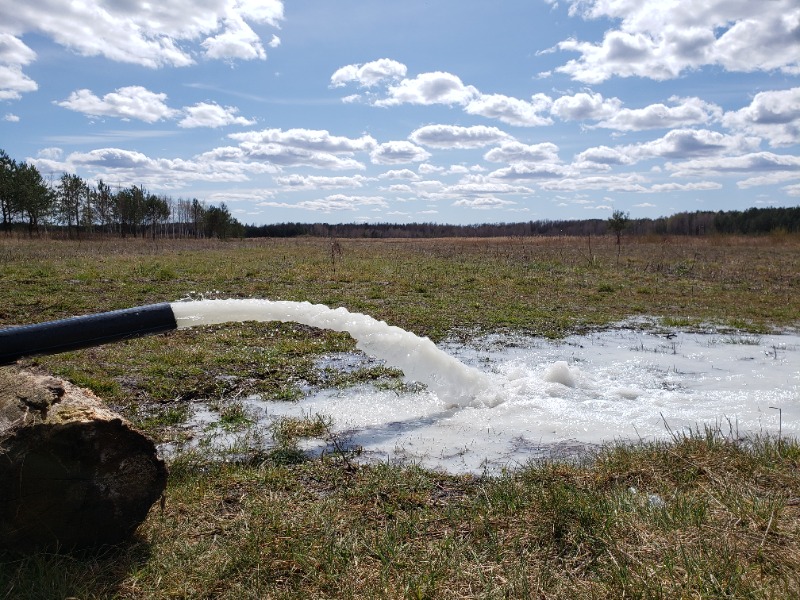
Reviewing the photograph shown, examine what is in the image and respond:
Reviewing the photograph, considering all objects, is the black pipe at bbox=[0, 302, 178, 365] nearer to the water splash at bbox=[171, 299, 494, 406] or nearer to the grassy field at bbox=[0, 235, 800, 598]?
Answer: the grassy field at bbox=[0, 235, 800, 598]

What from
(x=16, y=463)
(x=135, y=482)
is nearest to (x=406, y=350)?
(x=135, y=482)

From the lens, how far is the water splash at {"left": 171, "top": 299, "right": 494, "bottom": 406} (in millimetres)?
6609

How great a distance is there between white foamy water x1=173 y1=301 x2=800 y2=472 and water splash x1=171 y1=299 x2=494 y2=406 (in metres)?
0.02

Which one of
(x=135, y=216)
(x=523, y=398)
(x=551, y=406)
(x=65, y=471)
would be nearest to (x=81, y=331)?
(x=65, y=471)

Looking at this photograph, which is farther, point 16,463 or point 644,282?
point 644,282

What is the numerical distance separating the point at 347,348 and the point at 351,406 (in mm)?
2990

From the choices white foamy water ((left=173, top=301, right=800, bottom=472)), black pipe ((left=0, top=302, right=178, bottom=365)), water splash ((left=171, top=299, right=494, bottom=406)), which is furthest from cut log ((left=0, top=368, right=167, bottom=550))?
water splash ((left=171, top=299, right=494, bottom=406))

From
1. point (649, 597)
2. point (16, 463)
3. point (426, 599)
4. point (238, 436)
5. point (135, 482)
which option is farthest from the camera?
point (238, 436)

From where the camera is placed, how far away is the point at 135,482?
12.3 ft

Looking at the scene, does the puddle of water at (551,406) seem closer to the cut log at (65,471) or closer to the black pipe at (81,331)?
the black pipe at (81,331)

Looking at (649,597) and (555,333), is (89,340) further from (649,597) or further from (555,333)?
(555,333)

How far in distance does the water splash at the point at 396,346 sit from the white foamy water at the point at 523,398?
17 millimetres

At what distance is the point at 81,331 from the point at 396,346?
13.6ft

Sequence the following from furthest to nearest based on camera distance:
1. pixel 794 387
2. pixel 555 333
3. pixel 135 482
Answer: pixel 555 333
pixel 794 387
pixel 135 482
